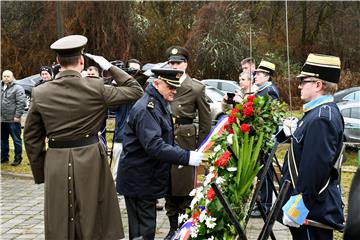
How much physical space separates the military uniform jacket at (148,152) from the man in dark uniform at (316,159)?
1149mm

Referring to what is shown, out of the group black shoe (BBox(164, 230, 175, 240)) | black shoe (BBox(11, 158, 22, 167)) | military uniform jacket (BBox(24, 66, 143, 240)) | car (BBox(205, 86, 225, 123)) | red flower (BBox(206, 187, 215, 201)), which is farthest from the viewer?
car (BBox(205, 86, 225, 123))

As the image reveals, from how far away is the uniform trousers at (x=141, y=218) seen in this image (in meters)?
4.80

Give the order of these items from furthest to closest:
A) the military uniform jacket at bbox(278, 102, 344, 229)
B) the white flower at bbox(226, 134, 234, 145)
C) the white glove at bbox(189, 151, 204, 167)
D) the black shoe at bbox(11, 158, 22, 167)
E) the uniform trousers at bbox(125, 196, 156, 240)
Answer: the black shoe at bbox(11, 158, 22, 167)
the uniform trousers at bbox(125, 196, 156, 240)
the white glove at bbox(189, 151, 204, 167)
the white flower at bbox(226, 134, 234, 145)
the military uniform jacket at bbox(278, 102, 344, 229)

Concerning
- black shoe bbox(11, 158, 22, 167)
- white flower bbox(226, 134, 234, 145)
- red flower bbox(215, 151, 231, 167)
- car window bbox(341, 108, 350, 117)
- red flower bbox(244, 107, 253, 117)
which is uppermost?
red flower bbox(244, 107, 253, 117)

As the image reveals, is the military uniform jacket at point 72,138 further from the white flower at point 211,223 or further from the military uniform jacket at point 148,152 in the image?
the white flower at point 211,223

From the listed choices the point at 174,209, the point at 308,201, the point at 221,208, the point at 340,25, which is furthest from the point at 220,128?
the point at 340,25

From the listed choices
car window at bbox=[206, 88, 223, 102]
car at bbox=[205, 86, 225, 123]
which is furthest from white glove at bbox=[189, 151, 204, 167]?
car window at bbox=[206, 88, 223, 102]

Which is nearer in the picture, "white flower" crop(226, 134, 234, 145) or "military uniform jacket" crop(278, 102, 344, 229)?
"military uniform jacket" crop(278, 102, 344, 229)

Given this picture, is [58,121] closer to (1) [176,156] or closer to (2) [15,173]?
(1) [176,156]

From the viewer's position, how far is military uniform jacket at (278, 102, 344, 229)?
351cm

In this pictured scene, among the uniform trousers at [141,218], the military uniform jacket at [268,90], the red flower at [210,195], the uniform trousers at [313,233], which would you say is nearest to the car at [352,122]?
the military uniform jacket at [268,90]

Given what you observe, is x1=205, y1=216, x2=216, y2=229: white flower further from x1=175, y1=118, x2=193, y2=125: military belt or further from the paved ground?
x1=175, y1=118, x2=193, y2=125: military belt

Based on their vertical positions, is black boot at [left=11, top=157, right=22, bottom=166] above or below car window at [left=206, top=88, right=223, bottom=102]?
below

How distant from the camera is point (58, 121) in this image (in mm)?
4078
